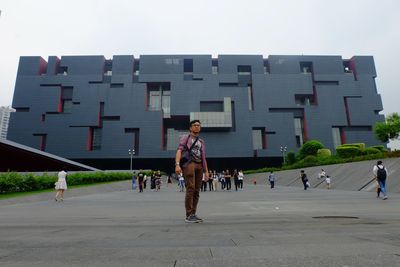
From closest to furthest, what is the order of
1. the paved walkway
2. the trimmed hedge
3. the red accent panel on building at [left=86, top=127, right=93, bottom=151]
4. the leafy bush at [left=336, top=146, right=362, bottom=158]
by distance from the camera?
the paved walkway
the trimmed hedge
the leafy bush at [left=336, top=146, right=362, bottom=158]
the red accent panel on building at [left=86, top=127, right=93, bottom=151]

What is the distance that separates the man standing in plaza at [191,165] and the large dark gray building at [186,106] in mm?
53228

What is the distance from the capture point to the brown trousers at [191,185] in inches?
194

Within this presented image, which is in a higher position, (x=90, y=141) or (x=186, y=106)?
(x=186, y=106)

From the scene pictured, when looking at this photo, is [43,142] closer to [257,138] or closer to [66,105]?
[66,105]

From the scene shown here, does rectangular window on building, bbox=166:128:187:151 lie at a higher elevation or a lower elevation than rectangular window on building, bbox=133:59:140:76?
lower

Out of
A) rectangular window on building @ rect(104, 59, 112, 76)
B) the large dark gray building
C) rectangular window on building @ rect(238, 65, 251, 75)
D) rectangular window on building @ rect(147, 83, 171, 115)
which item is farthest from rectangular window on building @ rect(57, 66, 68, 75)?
rectangular window on building @ rect(238, 65, 251, 75)

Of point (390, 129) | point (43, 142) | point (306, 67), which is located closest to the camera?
point (390, 129)

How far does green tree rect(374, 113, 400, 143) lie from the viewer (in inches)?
1693

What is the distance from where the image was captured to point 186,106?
199 feet

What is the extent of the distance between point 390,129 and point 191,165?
48118mm

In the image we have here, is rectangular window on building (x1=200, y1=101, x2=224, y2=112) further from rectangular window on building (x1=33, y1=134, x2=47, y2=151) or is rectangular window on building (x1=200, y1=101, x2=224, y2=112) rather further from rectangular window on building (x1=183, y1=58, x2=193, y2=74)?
rectangular window on building (x1=33, y1=134, x2=47, y2=151)

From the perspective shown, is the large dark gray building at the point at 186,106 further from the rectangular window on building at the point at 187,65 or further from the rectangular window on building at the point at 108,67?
the rectangular window on building at the point at 187,65

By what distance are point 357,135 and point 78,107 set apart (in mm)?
58202

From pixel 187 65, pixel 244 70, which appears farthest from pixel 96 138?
pixel 244 70
